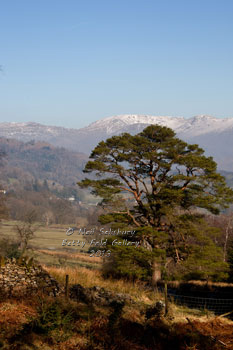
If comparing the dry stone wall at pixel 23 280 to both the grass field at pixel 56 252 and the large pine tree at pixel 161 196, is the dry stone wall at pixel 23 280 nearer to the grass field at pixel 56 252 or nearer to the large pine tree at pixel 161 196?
the large pine tree at pixel 161 196

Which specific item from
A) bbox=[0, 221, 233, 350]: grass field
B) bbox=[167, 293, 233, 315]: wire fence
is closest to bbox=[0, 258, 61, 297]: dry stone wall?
bbox=[0, 221, 233, 350]: grass field

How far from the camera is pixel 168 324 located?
431 inches

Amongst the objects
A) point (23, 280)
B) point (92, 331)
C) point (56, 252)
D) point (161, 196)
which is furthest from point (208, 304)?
point (56, 252)

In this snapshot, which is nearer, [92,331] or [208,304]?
[92,331]

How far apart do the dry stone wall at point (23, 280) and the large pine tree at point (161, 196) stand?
8.52m

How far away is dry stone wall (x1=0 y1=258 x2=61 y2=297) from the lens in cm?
1317

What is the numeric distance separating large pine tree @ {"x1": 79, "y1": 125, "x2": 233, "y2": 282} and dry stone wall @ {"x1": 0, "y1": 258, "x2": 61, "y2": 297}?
8520 millimetres

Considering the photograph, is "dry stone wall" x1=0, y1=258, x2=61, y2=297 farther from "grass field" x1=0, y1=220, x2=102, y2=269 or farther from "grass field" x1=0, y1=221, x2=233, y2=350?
"grass field" x1=0, y1=220, x2=102, y2=269

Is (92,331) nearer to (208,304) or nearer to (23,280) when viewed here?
(23,280)

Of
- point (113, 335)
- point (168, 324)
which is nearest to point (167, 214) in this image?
point (168, 324)

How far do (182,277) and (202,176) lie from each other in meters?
6.93

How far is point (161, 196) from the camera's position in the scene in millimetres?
25656

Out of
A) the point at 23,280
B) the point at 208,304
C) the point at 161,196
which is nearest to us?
the point at 23,280

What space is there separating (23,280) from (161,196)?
13.5m
